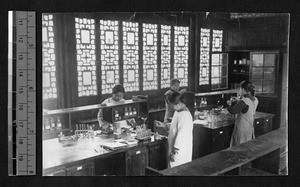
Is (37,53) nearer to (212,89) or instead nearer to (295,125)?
(212,89)

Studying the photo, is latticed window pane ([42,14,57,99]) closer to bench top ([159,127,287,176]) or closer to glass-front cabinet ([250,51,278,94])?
bench top ([159,127,287,176])

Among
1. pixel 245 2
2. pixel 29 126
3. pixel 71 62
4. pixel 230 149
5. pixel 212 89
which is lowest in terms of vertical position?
pixel 230 149

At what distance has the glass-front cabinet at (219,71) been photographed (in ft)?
11.4

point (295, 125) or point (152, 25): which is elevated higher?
point (152, 25)

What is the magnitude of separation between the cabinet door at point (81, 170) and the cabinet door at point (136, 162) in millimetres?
335

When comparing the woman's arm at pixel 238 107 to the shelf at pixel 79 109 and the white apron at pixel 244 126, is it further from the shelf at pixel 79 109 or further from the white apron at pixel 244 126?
the shelf at pixel 79 109

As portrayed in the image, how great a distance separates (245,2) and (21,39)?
1.99 meters

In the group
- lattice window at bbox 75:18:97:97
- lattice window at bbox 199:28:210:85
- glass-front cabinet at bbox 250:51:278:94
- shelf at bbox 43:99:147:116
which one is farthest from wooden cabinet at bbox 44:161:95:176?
glass-front cabinet at bbox 250:51:278:94

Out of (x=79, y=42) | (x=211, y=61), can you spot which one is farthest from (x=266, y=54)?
(x=79, y=42)

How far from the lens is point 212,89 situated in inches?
138

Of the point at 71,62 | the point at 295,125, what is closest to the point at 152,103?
the point at 71,62

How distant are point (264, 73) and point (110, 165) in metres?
1.64

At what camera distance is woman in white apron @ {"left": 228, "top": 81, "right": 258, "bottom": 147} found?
11.5 feet

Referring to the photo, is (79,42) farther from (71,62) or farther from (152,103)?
(152,103)
